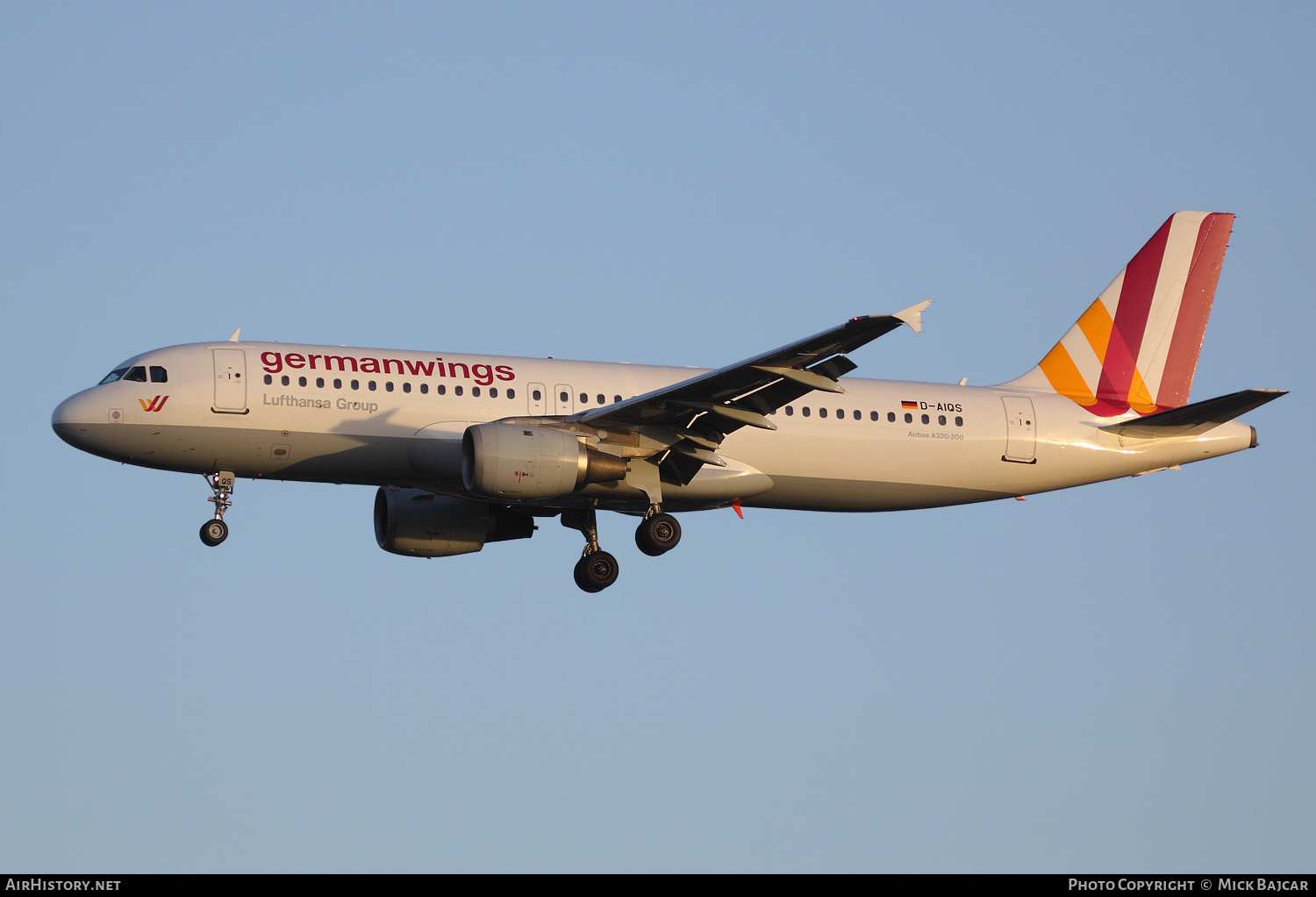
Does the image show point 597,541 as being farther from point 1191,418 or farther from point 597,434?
point 1191,418

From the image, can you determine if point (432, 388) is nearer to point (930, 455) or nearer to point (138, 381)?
point (138, 381)

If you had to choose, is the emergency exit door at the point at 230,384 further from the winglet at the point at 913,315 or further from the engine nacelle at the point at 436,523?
the winglet at the point at 913,315

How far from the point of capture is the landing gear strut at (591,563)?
37719mm

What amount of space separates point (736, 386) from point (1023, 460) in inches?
351

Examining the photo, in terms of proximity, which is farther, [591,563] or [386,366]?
[591,563]

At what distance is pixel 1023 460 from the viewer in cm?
3906

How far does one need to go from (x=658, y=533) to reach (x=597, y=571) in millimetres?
2446

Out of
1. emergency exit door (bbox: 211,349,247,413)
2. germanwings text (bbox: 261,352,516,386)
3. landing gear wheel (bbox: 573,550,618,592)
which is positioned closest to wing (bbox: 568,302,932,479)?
germanwings text (bbox: 261,352,516,386)

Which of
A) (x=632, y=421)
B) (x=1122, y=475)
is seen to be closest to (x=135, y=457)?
(x=632, y=421)

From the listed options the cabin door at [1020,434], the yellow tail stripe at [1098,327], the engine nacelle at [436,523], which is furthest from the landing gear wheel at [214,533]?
the yellow tail stripe at [1098,327]

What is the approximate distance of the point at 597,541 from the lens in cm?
3838

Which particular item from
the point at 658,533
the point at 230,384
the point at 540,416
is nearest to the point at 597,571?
the point at 658,533

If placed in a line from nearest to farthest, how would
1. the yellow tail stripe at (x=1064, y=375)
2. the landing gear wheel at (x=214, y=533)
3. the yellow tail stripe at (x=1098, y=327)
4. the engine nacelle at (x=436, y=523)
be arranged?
the landing gear wheel at (x=214, y=533) < the engine nacelle at (x=436, y=523) < the yellow tail stripe at (x=1064, y=375) < the yellow tail stripe at (x=1098, y=327)

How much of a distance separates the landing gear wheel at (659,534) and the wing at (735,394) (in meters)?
1.32
